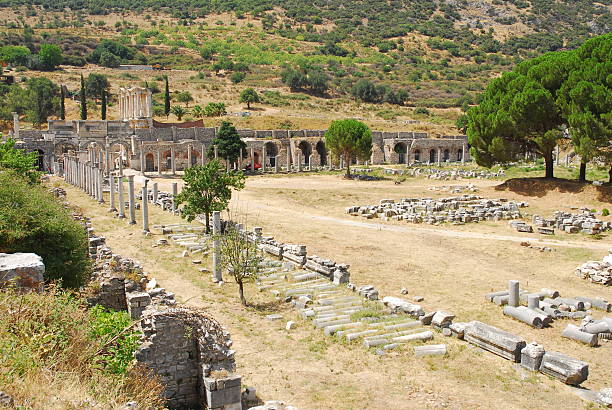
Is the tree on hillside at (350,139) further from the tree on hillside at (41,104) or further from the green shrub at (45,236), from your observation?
the green shrub at (45,236)

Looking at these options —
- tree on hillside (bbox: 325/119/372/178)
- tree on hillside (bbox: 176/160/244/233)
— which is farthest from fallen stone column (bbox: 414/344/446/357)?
tree on hillside (bbox: 325/119/372/178)

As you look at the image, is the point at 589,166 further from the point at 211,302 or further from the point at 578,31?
the point at 578,31

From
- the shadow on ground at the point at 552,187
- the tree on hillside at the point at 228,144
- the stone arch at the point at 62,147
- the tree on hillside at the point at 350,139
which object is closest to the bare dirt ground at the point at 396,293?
the shadow on ground at the point at 552,187

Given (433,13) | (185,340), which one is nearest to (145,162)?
(185,340)

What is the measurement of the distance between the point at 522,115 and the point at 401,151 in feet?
102

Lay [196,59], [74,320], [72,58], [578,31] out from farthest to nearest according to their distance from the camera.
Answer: [578,31], [196,59], [72,58], [74,320]

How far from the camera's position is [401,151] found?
68000 millimetres

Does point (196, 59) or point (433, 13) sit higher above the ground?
point (433, 13)

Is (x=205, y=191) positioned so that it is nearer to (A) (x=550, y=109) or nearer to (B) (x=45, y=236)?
(B) (x=45, y=236)

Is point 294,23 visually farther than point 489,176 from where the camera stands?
Yes

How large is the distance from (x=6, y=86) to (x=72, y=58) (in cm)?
2527

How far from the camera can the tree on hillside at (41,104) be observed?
6888cm

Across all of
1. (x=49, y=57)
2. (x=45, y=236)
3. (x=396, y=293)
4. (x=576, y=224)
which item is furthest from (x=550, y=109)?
(x=49, y=57)

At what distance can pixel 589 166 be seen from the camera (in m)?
51.2
